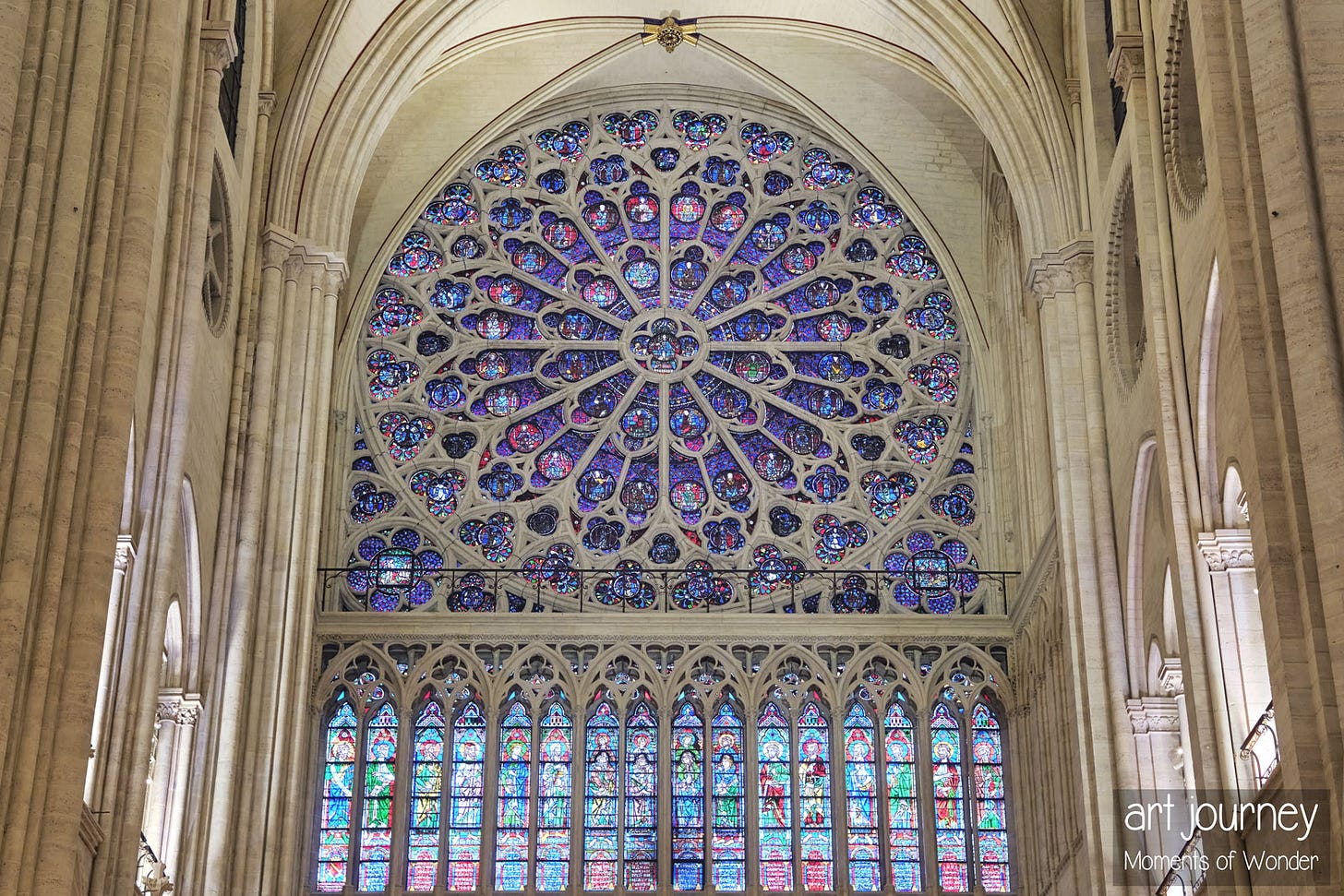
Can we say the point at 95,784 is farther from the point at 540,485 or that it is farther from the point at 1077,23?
the point at 1077,23

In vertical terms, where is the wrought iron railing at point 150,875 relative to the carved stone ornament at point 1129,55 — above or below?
below

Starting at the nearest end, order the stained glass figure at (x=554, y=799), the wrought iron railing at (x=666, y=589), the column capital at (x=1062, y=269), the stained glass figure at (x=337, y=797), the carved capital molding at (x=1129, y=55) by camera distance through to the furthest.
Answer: the carved capital molding at (x=1129, y=55), the column capital at (x=1062, y=269), the stained glass figure at (x=337, y=797), the stained glass figure at (x=554, y=799), the wrought iron railing at (x=666, y=589)

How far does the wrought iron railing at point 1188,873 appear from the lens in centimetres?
1251

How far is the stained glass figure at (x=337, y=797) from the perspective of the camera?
17.9 metres

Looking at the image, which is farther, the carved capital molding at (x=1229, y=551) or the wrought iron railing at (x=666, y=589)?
the wrought iron railing at (x=666, y=589)

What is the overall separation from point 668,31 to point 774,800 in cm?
776

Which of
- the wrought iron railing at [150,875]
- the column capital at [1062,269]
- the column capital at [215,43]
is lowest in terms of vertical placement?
the wrought iron railing at [150,875]

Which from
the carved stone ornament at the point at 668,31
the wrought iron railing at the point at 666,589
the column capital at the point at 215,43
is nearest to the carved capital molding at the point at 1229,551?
the wrought iron railing at the point at 666,589

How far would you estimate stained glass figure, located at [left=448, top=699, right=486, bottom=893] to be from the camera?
17906mm

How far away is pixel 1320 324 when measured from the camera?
9.58m

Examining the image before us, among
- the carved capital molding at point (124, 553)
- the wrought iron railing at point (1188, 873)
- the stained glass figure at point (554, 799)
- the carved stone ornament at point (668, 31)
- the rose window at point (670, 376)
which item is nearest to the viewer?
the carved capital molding at point (124, 553)

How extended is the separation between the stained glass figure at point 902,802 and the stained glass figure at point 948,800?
19 centimetres

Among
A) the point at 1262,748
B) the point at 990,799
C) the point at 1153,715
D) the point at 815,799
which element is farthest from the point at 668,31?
the point at 1262,748

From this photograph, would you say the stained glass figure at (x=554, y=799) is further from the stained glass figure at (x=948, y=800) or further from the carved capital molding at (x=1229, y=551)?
the carved capital molding at (x=1229, y=551)
